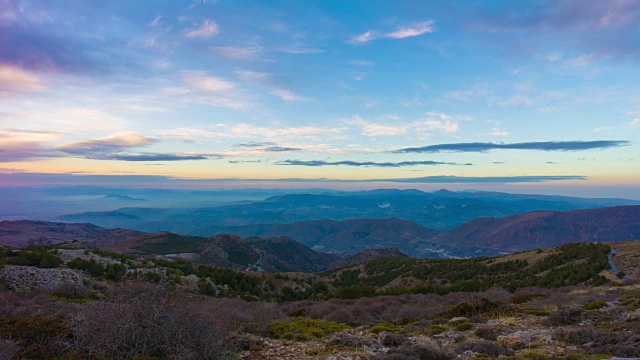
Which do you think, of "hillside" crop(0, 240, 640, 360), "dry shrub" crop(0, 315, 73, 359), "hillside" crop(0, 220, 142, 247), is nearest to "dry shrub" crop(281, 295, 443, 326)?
"hillside" crop(0, 240, 640, 360)

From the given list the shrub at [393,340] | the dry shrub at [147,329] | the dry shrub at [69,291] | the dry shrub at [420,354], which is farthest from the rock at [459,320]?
the dry shrub at [69,291]

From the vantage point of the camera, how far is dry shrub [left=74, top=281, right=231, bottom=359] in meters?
7.08

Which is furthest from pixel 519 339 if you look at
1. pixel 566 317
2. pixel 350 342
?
pixel 350 342

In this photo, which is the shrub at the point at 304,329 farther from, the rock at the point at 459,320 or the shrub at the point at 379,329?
the rock at the point at 459,320

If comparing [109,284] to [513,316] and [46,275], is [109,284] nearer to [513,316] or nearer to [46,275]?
[46,275]

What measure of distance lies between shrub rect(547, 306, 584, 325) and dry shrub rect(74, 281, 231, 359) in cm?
1211

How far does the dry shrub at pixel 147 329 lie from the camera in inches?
279

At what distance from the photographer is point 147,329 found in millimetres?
7270

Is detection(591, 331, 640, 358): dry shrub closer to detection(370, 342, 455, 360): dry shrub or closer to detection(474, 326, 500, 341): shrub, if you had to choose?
detection(474, 326, 500, 341): shrub

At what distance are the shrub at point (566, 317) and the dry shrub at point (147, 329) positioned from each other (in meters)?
12.1

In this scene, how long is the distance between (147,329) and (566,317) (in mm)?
14068

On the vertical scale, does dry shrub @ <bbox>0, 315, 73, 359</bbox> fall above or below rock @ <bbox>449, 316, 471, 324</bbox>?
above

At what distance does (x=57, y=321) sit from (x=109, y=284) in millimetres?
19106

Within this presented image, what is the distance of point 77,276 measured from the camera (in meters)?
23.4
